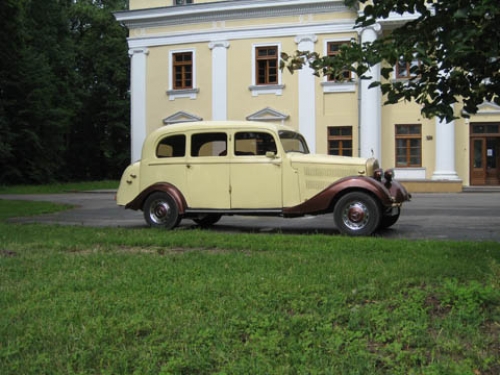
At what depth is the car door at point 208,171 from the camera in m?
10.0

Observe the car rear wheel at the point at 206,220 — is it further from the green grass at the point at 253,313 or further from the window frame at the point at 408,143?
the window frame at the point at 408,143

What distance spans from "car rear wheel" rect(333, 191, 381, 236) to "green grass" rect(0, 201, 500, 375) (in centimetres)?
205

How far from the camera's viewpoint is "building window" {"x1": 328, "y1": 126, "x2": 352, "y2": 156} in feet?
88.1

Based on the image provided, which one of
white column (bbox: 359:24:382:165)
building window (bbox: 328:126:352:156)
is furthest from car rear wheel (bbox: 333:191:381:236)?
building window (bbox: 328:126:352:156)

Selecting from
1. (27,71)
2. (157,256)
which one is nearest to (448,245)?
(157,256)

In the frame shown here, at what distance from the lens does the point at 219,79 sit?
28.4 metres

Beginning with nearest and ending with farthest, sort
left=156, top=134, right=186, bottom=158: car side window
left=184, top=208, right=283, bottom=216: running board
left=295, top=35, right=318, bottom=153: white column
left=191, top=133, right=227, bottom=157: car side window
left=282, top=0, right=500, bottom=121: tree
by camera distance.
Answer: left=282, top=0, right=500, bottom=121: tree → left=184, top=208, right=283, bottom=216: running board → left=191, top=133, right=227, bottom=157: car side window → left=156, top=134, right=186, bottom=158: car side window → left=295, top=35, right=318, bottom=153: white column

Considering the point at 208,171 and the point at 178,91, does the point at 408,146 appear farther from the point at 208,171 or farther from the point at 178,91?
the point at 208,171

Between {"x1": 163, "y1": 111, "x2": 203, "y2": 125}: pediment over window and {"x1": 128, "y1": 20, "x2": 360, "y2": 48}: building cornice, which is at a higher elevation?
{"x1": 128, "y1": 20, "x2": 360, "y2": 48}: building cornice

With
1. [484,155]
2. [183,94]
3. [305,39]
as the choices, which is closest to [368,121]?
[305,39]

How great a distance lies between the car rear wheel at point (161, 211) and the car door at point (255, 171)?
1.14 meters

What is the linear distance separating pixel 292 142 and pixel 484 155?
62.5 ft

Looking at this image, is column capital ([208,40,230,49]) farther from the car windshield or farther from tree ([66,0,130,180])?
tree ([66,0,130,180])

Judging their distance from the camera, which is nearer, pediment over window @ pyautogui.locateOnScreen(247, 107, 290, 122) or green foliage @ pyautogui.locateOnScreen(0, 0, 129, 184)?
pediment over window @ pyautogui.locateOnScreen(247, 107, 290, 122)
